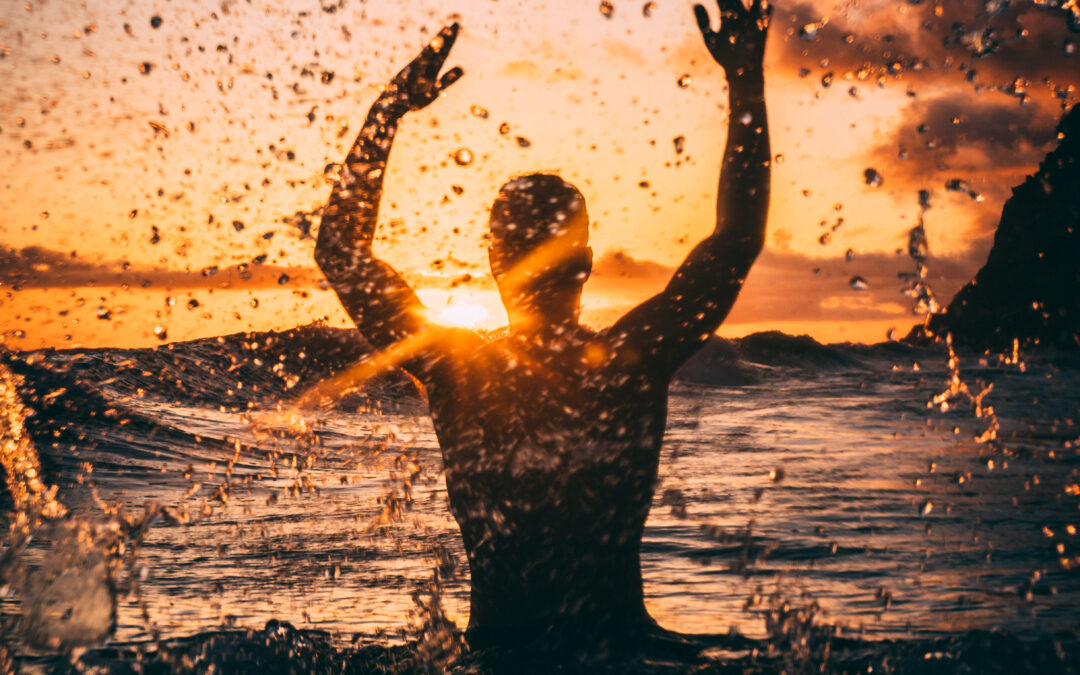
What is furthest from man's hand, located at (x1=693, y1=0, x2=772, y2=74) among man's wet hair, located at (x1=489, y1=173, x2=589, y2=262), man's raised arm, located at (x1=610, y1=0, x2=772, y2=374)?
man's wet hair, located at (x1=489, y1=173, x2=589, y2=262)

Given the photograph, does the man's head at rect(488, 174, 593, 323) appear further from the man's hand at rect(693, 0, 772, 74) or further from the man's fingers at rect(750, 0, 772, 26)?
the man's fingers at rect(750, 0, 772, 26)

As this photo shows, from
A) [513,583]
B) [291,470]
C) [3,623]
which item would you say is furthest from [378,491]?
[513,583]

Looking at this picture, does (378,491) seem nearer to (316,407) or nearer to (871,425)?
(871,425)

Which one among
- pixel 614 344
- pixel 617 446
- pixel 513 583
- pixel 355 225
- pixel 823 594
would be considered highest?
pixel 355 225

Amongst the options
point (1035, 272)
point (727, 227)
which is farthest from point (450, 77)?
point (1035, 272)

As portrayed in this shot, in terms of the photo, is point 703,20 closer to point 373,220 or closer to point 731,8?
point 731,8

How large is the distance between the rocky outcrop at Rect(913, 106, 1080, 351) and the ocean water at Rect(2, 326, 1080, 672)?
1.73 metres

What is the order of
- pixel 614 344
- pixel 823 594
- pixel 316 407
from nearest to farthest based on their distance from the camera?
pixel 614 344, pixel 823 594, pixel 316 407

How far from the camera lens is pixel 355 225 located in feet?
7.02

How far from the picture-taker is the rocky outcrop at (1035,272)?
375 inches

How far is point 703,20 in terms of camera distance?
204 centimetres

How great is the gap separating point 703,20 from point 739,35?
0.10 m

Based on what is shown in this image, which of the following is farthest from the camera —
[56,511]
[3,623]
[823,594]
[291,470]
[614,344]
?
[291,470]

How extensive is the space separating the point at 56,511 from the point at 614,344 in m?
7.64
